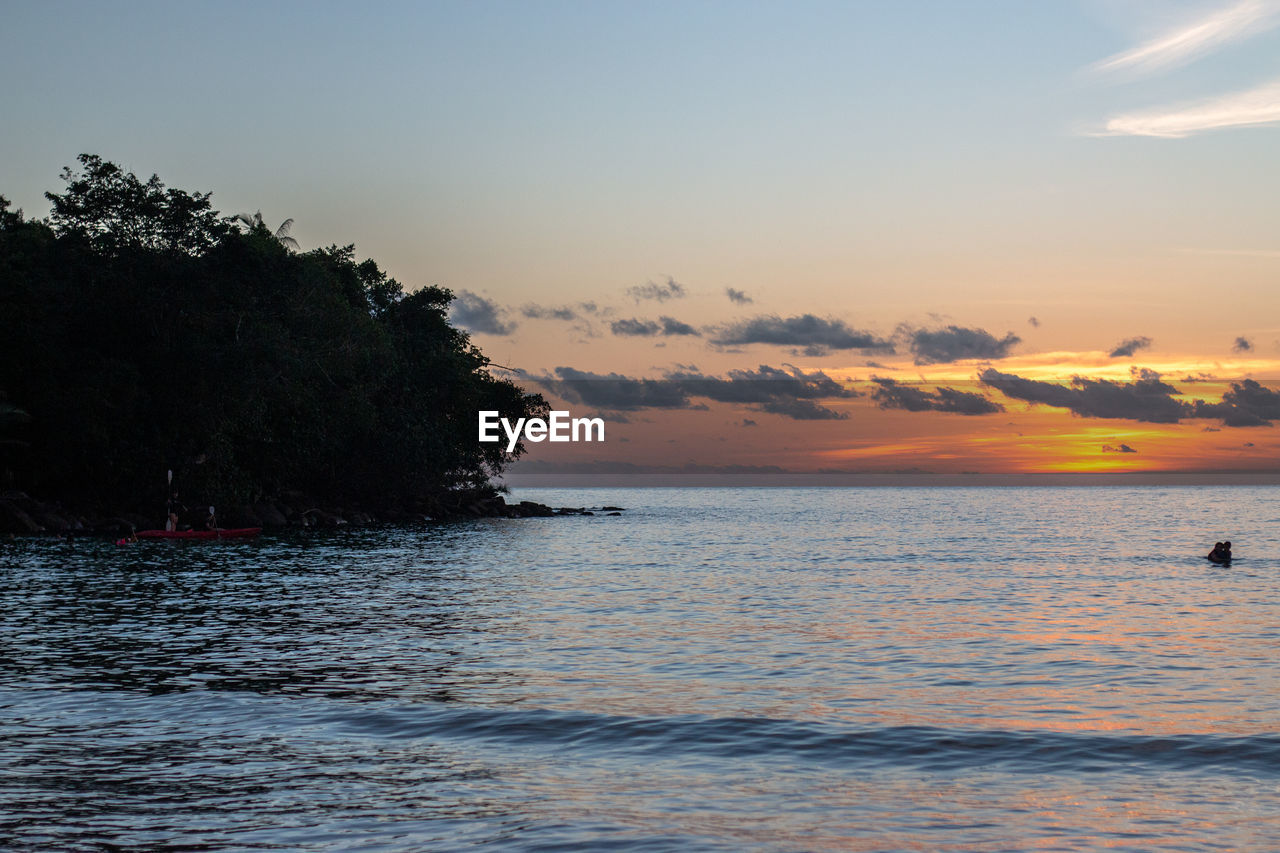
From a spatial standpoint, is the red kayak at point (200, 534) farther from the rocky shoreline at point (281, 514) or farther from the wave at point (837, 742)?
the wave at point (837, 742)

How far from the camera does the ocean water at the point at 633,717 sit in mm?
11375

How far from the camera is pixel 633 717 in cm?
1684

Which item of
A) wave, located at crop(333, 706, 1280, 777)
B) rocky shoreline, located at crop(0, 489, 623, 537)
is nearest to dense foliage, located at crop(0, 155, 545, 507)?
rocky shoreline, located at crop(0, 489, 623, 537)

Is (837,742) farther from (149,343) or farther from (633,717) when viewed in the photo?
(149,343)

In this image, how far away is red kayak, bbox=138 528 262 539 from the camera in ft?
196

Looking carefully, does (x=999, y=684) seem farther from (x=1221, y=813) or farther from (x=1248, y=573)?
(x=1248, y=573)

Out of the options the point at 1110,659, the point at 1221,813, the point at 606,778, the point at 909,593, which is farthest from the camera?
the point at 909,593

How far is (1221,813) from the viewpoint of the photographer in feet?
39.1

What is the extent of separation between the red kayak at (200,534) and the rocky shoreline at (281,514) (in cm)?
235

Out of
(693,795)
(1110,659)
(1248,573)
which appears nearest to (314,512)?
(1248,573)

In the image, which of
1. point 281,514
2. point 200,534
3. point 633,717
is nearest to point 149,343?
point 200,534

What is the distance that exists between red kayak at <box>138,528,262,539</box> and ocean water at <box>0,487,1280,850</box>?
2087 centimetres

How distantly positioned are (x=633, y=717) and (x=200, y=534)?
5266 cm

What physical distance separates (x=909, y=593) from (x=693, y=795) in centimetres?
2705
